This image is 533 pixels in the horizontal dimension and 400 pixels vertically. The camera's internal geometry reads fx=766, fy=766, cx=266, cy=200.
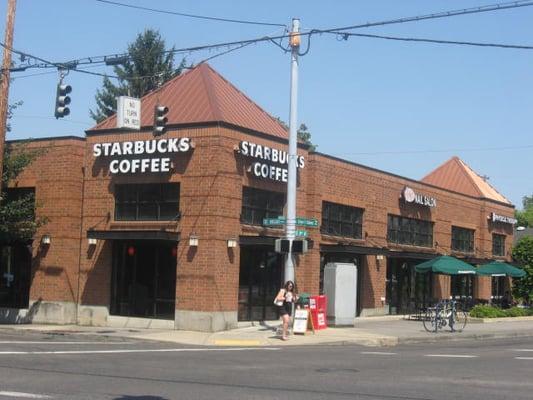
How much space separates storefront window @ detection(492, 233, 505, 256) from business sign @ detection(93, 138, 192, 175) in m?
23.9

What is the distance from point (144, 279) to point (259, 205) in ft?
14.6

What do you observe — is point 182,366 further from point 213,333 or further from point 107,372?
point 213,333

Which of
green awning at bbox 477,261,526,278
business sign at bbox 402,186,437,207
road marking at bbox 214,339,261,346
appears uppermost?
business sign at bbox 402,186,437,207

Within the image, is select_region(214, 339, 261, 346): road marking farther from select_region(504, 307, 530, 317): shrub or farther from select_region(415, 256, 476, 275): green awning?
select_region(504, 307, 530, 317): shrub

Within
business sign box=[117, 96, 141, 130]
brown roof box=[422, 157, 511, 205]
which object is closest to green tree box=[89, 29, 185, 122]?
brown roof box=[422, 157, 511, 205]

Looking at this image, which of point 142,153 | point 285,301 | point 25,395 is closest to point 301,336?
point 285,301

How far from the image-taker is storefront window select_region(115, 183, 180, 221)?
2414 centimetres

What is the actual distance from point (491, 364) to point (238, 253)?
399 inches

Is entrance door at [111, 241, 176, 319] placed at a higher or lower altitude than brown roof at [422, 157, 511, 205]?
lower

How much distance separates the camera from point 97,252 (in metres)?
Result: 25.2

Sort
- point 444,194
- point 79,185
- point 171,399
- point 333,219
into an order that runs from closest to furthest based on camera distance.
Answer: point 171,399
point 79,185
point 333,219
point 444,194

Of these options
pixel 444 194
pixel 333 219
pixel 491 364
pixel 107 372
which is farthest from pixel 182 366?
pixel 444 194

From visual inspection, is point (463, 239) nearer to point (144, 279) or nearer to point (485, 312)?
point (485, 312)

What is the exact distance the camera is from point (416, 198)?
1337 inches
